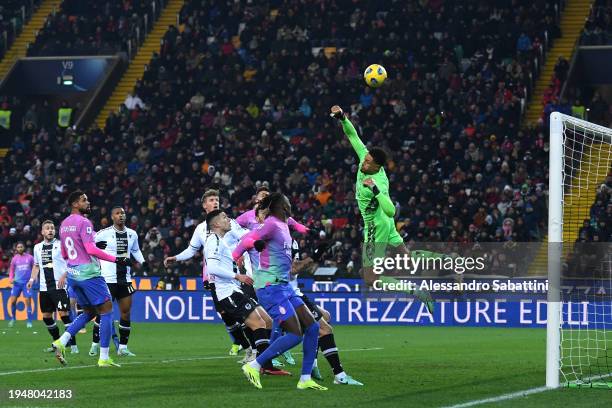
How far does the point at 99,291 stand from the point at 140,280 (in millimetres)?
15759

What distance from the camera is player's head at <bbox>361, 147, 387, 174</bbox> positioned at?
14500 millimetres

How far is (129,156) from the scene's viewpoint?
123 ft

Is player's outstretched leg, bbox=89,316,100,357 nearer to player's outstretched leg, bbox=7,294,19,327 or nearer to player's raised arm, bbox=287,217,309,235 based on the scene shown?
player's raised arm, bbox=287,217,309,235

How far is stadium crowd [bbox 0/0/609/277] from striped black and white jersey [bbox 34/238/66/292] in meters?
8.12

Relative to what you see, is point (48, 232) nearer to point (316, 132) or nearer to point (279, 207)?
point (279, 207)

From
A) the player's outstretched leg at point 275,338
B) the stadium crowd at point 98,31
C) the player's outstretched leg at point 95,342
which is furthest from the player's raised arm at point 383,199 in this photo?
the stadium crowd at point 98,31

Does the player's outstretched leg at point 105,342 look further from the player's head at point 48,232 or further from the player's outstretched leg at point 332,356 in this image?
the player's head at point 48,232

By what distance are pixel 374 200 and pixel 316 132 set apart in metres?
19.7

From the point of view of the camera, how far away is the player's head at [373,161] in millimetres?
14500

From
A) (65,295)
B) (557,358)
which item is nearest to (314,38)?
(65,295)

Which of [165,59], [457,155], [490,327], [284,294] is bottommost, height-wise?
[490,327]

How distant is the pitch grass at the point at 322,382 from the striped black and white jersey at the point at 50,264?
113 centimetres

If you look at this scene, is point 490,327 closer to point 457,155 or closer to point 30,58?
point 457,155

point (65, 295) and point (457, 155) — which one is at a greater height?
point (457, 155)
